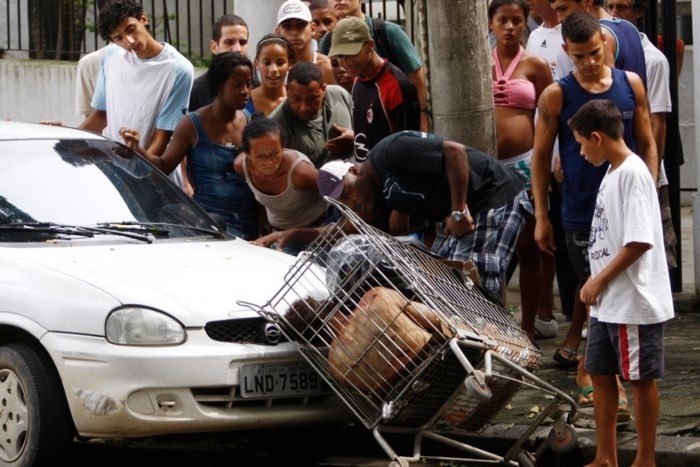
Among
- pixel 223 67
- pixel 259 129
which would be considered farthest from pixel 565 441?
→ pixel 223 67

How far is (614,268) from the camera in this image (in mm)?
6086

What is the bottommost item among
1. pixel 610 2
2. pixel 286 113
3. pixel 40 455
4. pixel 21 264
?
pixel 40 455

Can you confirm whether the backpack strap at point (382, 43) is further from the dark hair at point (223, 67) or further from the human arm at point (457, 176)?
the human arm at point (457, 176)

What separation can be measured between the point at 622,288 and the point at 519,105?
2.56m

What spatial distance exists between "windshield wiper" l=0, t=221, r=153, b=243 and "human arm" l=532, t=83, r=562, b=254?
194 centimetres

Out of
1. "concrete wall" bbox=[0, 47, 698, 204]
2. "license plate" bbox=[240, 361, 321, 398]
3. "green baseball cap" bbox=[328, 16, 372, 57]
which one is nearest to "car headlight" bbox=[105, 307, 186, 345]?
"license plate" bbox=[240, 361, 321, 398]

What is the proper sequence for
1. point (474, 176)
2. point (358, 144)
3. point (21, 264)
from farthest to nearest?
point (358, 144) < point (474, 176) < point (21, 264)

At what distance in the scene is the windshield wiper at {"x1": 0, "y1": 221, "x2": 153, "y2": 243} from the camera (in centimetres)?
700

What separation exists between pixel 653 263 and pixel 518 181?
1376mm

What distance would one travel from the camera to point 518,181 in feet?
24.3

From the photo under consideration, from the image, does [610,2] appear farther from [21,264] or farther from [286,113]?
[21,264]

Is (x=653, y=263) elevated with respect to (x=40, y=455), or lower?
elevated

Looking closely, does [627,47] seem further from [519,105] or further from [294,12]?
[294,12]

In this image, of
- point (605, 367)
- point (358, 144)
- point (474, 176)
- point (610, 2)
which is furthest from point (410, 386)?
point (610, 2)
